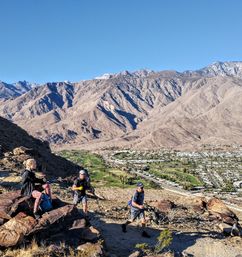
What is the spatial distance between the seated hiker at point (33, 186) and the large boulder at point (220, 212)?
14.5 metres

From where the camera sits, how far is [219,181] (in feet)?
272

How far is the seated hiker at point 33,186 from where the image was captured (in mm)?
13227

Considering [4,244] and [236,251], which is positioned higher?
[4,244]

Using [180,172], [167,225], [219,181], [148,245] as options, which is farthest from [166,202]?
[180,172]

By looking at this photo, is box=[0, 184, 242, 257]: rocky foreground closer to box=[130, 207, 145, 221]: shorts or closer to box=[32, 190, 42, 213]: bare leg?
box=[32, 190, 42, 213]: bare leg

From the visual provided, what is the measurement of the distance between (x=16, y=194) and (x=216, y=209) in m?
17.1

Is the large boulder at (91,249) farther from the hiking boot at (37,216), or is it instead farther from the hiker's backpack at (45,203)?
the hiker's backpack at (45,203)

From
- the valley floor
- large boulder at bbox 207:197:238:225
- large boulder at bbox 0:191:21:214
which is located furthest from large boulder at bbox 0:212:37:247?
large boulder at bbox 207:197:238:225

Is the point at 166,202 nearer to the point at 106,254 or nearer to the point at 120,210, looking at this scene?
the point at 120,210

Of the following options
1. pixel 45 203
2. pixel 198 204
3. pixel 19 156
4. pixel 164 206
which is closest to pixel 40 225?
pixel 45 203

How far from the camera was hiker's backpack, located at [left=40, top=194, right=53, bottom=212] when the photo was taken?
13875 mm

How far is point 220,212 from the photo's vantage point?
27.5 metres

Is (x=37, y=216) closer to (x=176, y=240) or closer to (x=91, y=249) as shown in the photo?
(x=91, y=249)

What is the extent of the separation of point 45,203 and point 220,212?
16.5 m
